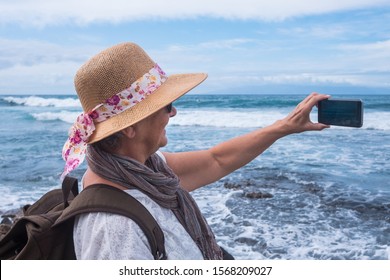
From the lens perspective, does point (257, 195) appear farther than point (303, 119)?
Yes

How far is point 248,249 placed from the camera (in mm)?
5066

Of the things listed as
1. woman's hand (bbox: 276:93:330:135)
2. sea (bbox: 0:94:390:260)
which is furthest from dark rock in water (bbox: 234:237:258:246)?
woman's hand (bbox: 276:93:330:135)

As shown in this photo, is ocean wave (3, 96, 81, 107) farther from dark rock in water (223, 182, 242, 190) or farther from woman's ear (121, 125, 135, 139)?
woman's ear (121, 125, 135, 139)

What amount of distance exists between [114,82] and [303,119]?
0.86 metres

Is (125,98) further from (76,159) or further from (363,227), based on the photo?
(363,227)

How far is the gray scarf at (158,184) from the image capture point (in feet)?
4.85

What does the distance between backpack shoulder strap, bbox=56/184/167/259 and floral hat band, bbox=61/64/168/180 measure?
8.3 inches

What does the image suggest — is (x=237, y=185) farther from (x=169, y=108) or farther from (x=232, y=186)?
(x=169, y=108)

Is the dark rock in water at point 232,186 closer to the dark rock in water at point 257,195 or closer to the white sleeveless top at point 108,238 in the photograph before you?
the dark rock in water at point 257,195

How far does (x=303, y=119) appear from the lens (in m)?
1.97

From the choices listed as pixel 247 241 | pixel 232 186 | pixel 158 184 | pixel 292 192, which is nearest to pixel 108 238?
pixel 158 184

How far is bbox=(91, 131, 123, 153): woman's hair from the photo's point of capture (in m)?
1.55
